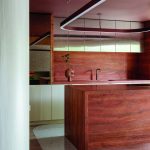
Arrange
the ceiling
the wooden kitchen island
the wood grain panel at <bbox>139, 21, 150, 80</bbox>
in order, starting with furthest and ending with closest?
the wood grain panel at <bbox>139, 21, 150, 80</bbox> → the ceiling → the wooden kitchen island

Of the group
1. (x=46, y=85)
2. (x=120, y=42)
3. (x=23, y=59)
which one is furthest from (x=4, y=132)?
(x=120, y=42)

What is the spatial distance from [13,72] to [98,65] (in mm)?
5077

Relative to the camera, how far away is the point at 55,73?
636 cm

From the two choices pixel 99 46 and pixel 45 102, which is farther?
pixel 99 46

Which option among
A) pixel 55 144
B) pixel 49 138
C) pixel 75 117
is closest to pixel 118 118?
pixel 75 117

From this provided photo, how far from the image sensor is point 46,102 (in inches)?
220

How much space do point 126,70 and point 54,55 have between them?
2.11m

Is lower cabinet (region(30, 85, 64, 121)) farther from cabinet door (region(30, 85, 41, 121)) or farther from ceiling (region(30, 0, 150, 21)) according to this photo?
ceiling (region(30, 0, 150, 21))

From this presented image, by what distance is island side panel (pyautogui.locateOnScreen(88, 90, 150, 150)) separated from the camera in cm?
361

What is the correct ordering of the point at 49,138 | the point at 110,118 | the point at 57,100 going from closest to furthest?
the point at 110,118 < the point at 49,138 < the point at 57,100

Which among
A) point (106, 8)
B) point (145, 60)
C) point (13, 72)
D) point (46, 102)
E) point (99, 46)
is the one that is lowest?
point (46, 102)

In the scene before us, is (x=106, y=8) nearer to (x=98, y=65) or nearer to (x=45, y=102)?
(x=98, y=65)

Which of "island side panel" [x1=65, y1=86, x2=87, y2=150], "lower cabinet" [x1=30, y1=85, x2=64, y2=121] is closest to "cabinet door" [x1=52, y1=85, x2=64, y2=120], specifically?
"lower cabinet" [x1=30, y1=85, x2=64, y2=121]

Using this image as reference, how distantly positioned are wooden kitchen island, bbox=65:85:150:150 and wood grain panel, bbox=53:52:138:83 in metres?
2.48
